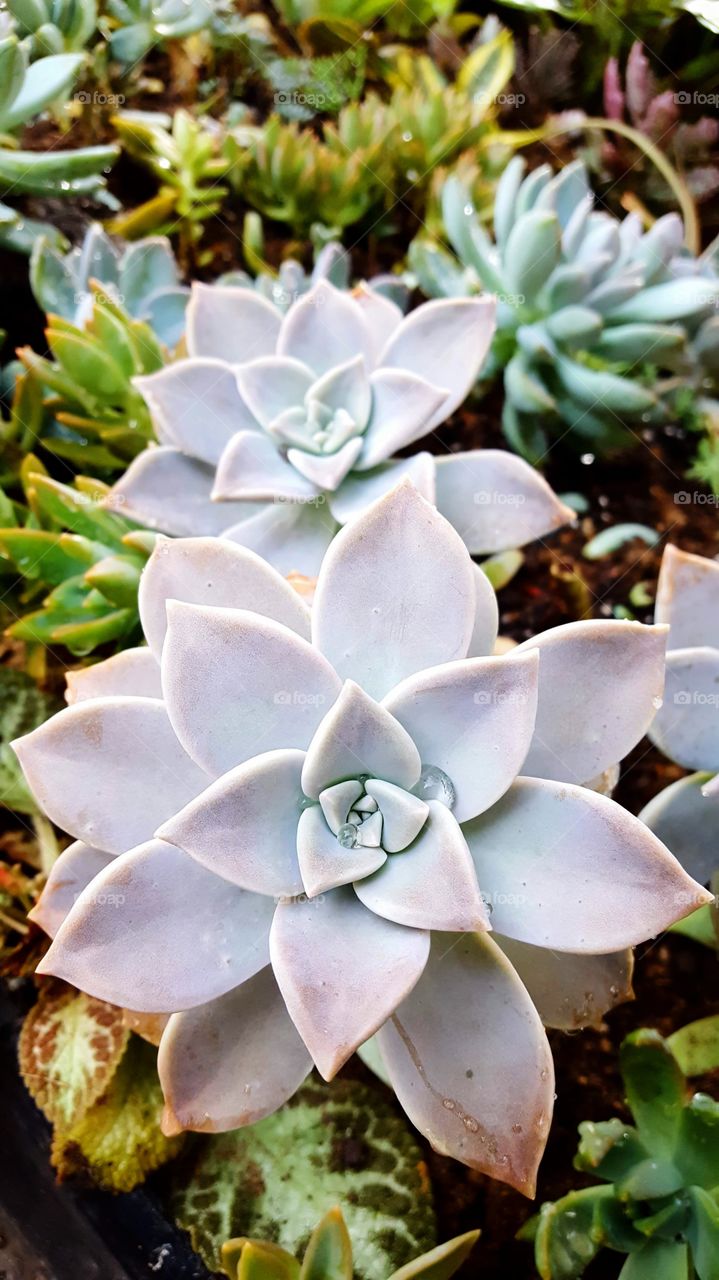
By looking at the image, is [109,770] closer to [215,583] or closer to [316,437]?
[215,583]

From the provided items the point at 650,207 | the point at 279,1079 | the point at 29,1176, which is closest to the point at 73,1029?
the point at 29,1176

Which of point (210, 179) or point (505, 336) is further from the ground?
point (210, 179)

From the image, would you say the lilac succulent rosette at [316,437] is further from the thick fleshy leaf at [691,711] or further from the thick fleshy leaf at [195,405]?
the thick fleshy leaf at [691,711]

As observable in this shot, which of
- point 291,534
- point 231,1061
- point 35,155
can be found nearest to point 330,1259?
point 231,1061

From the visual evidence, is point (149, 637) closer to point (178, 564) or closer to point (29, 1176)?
point (178, 564)

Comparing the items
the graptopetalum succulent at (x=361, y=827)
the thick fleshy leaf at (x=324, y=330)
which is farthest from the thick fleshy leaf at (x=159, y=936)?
the thick fleshy leaf at (x=324, y=330)

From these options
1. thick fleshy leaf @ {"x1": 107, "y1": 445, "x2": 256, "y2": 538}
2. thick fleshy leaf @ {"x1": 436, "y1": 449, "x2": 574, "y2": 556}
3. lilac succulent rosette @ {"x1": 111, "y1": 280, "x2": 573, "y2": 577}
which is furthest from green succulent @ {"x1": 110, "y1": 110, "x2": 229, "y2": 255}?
thick fleshy leaf @ {"x1": 436, "y1": 449, "x2": 574, "y2": 556}
